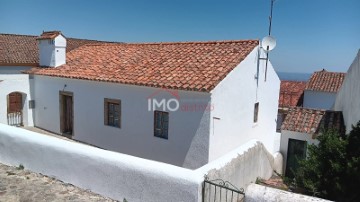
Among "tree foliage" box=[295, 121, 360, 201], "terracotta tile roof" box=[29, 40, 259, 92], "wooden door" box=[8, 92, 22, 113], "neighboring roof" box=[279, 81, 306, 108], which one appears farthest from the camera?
"neighboring roof" box=[279, 81, 306, 108]

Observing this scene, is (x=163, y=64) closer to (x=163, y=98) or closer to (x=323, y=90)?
(x=163, y=98)

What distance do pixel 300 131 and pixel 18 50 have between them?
18204 millimetres

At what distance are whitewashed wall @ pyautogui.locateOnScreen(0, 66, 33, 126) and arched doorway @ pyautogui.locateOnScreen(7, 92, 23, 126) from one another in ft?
1.05

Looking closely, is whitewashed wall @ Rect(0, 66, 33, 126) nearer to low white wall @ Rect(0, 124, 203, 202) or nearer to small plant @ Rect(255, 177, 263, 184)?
low white wall @ Rect(0, 124, 203, 202)

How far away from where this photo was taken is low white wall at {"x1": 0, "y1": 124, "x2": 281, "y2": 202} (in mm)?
5875

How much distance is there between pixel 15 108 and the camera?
16.1 meters

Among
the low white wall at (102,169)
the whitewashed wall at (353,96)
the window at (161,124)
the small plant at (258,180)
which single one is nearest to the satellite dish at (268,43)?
the whitewashed wall at (353,96)

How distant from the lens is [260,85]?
41.9ft

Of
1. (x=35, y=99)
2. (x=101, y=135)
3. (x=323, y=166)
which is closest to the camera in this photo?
(x=323, y=166)

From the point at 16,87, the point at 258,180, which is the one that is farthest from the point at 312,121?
the point at 16,87

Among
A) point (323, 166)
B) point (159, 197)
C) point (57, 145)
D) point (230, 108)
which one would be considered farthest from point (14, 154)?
point (323, 166)

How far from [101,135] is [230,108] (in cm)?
585

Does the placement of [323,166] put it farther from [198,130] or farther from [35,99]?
[35,99]

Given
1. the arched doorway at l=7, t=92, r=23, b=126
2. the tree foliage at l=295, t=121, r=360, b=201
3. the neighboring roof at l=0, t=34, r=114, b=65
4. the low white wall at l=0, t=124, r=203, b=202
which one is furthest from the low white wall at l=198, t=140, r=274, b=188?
the neighboring roof at l=0, t=34, r=114, b=65
